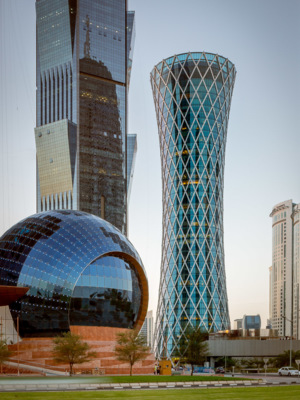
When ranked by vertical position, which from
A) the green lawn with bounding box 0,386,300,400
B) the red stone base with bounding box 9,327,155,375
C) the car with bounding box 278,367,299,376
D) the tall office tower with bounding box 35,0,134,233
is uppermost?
the tall office tower with bounding box 35,0,134,233

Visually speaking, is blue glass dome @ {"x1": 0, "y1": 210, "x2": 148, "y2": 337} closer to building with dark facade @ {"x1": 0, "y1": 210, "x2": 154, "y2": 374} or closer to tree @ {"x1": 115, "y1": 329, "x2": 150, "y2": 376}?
building with dark facade @ {"x1": 0, "y1": 210, "x2": 154, "y2": 374}

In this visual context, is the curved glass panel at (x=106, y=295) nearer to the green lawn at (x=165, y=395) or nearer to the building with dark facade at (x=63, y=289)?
the building with dark facade at (x=63, y=289)

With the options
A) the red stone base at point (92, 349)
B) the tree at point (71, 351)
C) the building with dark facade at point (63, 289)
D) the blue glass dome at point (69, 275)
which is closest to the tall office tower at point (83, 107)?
the blue glass dome at point (69, 275)

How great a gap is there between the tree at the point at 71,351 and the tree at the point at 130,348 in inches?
106

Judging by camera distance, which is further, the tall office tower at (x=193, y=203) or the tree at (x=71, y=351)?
the tall office tower at (x=193, y=203)

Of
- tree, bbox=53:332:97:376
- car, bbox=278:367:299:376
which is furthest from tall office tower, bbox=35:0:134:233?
tree, bbox=53:332:97:376

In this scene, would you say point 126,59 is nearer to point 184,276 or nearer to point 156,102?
point 156,102

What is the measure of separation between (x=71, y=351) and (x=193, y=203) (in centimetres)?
8174

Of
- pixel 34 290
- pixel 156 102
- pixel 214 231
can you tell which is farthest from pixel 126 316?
pixel 156 102

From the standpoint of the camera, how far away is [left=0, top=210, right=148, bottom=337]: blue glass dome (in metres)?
61.7

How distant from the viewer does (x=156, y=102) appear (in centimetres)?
14138

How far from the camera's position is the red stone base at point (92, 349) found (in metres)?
59.7

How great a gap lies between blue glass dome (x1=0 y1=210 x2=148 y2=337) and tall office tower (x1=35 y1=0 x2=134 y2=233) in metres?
108

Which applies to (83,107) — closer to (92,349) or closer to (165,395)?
(92,349)
